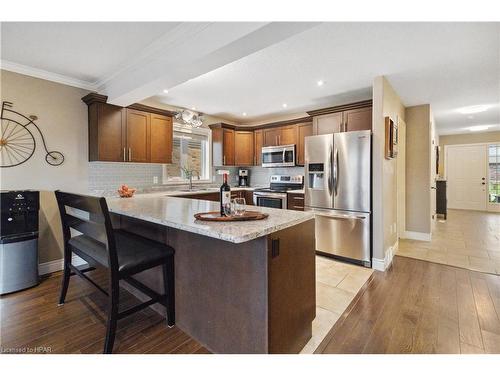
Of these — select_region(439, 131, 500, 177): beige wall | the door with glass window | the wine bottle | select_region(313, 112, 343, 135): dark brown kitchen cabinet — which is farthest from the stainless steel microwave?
the door with glass window

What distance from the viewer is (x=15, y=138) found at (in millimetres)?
2752

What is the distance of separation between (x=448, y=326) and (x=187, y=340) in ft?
6.44

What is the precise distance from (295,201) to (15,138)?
3.68 m

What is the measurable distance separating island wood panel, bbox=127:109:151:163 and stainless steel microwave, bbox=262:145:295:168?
2219 millimetres

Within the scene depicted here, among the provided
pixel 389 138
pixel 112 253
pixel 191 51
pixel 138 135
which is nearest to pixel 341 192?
pixel 389 138

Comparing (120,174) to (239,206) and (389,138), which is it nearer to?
(239,206)

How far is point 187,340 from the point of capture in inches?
69.2

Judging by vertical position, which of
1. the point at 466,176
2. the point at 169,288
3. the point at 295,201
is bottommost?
the point at 169,288

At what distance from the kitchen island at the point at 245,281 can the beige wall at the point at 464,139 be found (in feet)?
26.5

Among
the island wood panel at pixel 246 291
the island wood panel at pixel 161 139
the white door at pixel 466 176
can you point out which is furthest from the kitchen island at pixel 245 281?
the white door at pixel 466 176

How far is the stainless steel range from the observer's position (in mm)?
4309

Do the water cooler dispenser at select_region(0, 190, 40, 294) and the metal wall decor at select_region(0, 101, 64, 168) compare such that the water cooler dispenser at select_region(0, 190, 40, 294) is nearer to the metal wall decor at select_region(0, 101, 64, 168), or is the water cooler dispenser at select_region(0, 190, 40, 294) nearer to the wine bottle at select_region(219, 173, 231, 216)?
the metal wall decor at select_region(0, 101, 64, 168)
